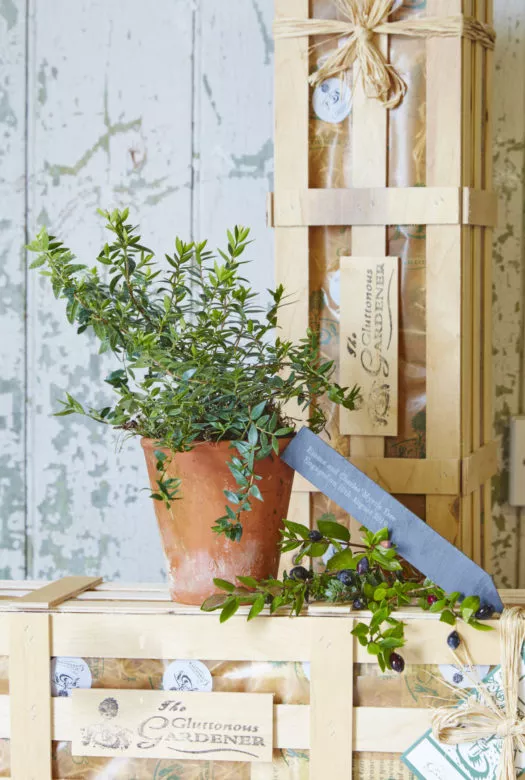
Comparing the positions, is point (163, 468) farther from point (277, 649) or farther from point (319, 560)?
point (319, 560)

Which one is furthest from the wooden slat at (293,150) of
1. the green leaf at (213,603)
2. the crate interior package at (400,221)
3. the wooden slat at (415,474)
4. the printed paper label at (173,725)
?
the printed paper label at (173,725)

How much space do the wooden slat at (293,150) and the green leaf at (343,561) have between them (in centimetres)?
31

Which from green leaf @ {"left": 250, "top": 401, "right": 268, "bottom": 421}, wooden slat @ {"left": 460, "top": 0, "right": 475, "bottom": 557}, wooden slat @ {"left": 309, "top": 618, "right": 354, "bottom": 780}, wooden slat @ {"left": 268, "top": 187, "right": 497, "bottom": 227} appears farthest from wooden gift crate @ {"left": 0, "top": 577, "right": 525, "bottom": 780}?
wooden slat @ {"left": 268, "top": 187, "right": 497, "bottom": 227}

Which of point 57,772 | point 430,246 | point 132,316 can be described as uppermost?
point 430,246

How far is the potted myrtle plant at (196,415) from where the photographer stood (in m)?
1.01

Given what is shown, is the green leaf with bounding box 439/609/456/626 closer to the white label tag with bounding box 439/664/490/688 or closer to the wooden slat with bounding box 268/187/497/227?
the white label tag with bounding box 439/664/490/688

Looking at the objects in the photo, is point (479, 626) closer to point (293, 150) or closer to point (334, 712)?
point (334, 712)

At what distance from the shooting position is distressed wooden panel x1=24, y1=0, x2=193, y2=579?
1.66 m

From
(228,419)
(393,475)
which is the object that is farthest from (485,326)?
(228,419)

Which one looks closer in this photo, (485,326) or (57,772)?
(57,772)

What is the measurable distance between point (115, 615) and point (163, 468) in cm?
18

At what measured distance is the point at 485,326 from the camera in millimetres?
1412

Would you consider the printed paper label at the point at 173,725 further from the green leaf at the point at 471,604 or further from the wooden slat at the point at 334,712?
the green leaf at the point at 471,604

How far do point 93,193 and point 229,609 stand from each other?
3.26ft
